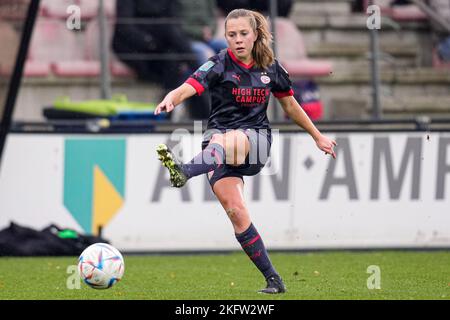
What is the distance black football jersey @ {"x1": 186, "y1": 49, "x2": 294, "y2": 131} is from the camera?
8664 millimetres

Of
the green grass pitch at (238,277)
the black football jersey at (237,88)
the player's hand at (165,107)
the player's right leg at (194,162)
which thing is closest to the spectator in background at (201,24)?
the green grass pitch at (238,277)

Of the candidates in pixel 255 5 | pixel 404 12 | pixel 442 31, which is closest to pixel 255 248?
pixel 255 5

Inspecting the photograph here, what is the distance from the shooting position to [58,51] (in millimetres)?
15594

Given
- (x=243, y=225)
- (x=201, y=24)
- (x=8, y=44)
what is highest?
(x=201, y=24)

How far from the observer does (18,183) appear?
12.7m

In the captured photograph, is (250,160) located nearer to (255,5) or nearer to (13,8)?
(13,8)

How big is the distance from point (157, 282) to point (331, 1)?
8.35m

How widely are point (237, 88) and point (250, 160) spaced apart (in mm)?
505

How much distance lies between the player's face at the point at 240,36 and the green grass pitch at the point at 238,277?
1675 mm

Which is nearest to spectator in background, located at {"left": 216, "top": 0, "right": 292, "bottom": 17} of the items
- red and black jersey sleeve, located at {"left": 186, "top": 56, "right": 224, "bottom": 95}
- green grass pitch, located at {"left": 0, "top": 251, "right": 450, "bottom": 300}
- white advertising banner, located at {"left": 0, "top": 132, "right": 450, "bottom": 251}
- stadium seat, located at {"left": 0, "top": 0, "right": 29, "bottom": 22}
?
white advertising banner, located at {"left": 0, "top": 132, "right": 450, "bottom": 251}

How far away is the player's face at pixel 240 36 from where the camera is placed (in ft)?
27.9

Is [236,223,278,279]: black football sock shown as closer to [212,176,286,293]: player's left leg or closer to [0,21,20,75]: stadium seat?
[212,176,286,293]: player's left leg

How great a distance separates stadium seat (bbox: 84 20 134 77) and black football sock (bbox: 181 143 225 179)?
23.2 feet
